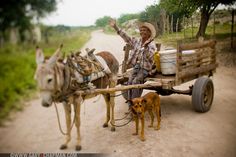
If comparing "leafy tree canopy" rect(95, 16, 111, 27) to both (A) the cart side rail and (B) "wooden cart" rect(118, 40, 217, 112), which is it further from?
(A) the cart side rail

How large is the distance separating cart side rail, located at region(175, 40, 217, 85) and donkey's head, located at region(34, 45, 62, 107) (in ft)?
6.18

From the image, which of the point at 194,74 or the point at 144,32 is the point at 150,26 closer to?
the point at 144,32

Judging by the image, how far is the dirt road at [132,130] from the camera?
2107 millimetres

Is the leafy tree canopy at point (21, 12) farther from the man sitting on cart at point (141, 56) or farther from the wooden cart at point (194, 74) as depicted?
the wooden cart at point (194, 74)

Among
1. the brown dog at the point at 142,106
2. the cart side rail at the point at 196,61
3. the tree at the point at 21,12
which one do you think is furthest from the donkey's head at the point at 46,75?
the cart side rail at the point at 196,61

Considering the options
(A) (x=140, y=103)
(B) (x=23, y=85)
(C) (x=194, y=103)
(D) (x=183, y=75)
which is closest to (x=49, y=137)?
(B) (x=23, y=85)

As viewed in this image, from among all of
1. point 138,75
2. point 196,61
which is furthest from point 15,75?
point 196,61

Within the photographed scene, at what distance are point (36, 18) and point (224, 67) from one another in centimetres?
325

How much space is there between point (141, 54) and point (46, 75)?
2.19 meters

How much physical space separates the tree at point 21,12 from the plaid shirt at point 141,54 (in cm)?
210

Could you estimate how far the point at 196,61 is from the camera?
477 cm

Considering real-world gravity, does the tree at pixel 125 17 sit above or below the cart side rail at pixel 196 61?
above

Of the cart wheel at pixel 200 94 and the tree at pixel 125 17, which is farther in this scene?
the cart wheel at pixel 200 94

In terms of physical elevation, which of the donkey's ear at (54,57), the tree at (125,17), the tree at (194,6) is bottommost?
the donkey's ear at (54,57)
